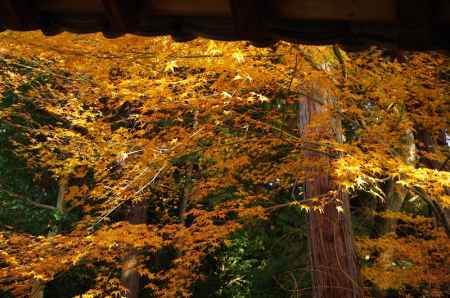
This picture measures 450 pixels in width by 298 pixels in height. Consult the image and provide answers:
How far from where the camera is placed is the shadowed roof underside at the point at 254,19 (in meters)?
1.72

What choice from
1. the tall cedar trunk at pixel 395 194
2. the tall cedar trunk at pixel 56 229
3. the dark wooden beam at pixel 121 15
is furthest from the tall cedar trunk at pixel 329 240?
the tall cedar trunk at pixel 56 229

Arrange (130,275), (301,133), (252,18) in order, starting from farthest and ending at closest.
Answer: (130,275) → (301,133) → (252,18)

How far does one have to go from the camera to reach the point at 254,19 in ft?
5.94

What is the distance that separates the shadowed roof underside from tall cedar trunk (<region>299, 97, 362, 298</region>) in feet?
11.3

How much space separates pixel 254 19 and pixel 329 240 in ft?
14.0

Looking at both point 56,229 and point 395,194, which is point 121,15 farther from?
point 56,229

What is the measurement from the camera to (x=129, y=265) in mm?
10086

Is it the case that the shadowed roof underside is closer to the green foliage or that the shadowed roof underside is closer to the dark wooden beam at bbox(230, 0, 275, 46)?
the dark wooden beam at bbox(230, 0, 275, 46)

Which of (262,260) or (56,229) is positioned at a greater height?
(56,229)

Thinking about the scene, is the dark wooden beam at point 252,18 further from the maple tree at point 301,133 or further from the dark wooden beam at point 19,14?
the maple tree at point 301,133

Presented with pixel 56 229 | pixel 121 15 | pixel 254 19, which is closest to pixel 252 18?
pixel 254 19

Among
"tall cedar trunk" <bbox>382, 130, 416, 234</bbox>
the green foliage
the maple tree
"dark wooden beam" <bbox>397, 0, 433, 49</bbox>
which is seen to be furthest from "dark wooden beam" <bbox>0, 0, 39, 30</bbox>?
the green foliage

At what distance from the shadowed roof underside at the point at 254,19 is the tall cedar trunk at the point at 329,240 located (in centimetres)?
344

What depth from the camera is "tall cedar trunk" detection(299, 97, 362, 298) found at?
17.1ft
